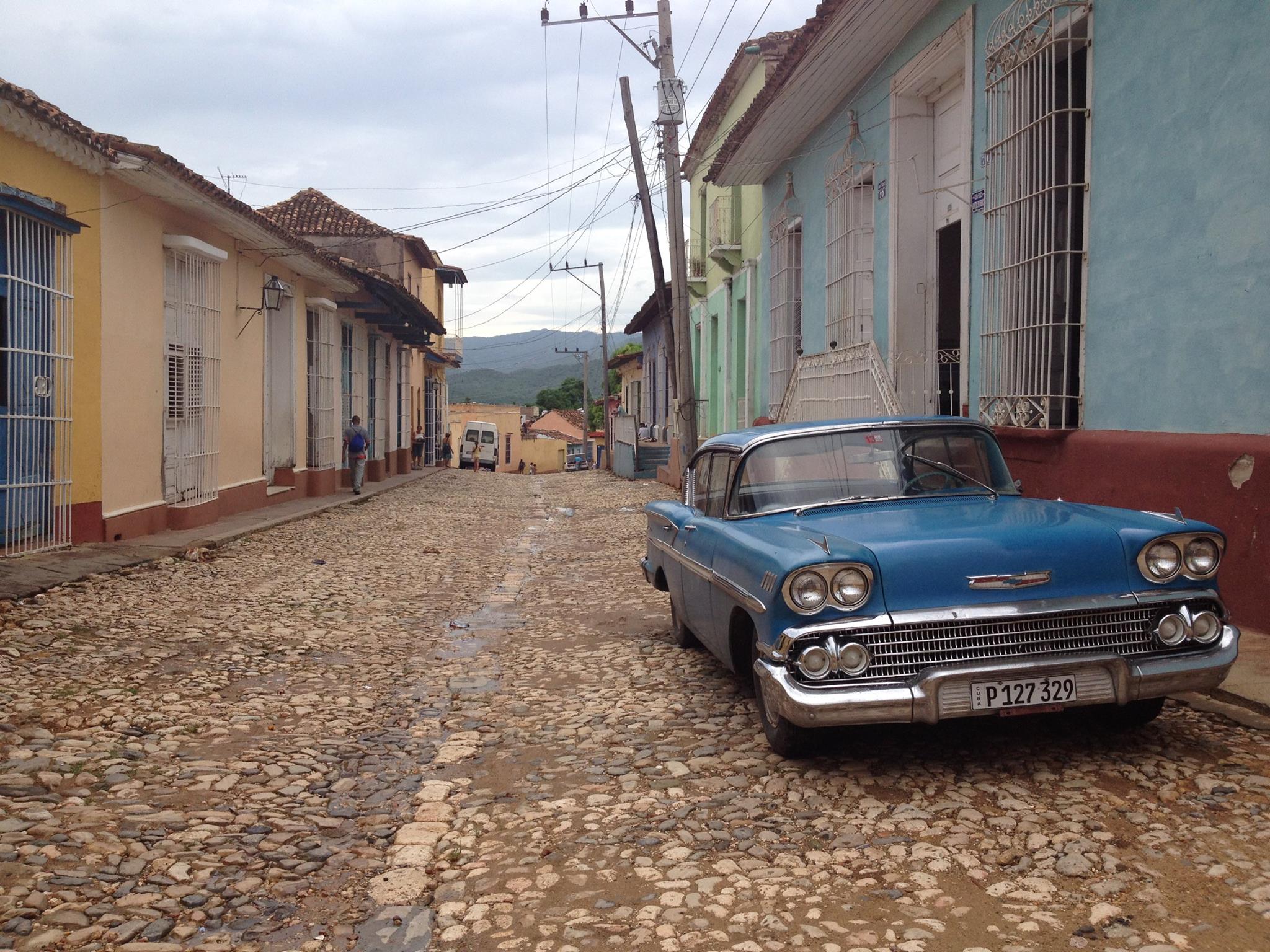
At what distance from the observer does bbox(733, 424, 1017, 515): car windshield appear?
4.77 metres

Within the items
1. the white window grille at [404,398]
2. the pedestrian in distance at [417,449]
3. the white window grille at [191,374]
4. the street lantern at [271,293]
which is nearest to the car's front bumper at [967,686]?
the white window grille at [191,374]

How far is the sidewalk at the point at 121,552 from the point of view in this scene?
7387 mm

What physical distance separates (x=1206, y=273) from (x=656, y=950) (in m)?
4.93

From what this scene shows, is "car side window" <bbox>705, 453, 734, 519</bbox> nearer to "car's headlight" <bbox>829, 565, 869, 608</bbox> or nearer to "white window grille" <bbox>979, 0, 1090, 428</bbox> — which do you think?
"car's headlight" <bbox>829, 565, 869, 608</bbox>

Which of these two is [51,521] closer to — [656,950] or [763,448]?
[763,448]

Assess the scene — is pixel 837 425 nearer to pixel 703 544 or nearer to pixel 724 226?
pixel 703 544

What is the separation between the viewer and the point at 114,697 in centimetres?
499

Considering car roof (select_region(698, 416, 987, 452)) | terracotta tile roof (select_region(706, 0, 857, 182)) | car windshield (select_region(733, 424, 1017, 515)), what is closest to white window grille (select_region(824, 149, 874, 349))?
terracotta tile roof (select_region(706, 0, 857, 182))

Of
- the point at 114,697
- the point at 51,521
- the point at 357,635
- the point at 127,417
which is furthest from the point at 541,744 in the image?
the point at 127,417

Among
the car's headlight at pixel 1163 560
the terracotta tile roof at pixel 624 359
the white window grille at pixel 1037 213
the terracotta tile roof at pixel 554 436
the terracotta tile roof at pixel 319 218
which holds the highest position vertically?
the terracotta tile roof at pixel 319 218

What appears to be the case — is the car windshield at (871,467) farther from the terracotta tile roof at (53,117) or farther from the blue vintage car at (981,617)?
the terracotta tile roof at (53,117)

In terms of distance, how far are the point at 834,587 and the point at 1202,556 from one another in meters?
1.41

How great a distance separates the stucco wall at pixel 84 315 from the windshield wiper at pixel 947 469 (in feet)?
24.8

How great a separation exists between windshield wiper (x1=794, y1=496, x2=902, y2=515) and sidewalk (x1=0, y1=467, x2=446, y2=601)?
5.23 meters
